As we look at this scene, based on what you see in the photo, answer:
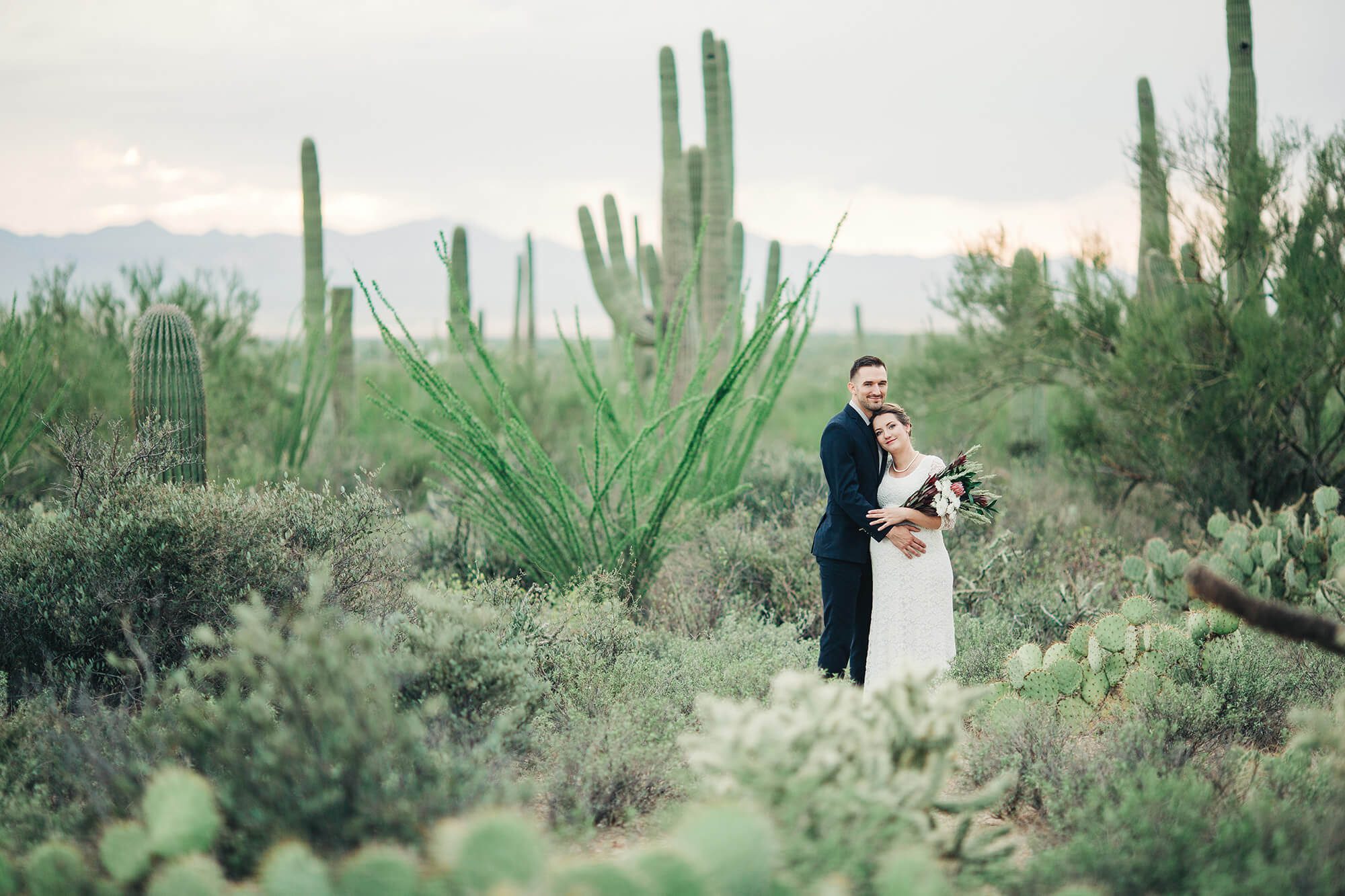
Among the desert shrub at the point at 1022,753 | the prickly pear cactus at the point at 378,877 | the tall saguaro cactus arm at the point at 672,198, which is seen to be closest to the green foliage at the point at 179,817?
the prickly pear cactus at the point at 378,877

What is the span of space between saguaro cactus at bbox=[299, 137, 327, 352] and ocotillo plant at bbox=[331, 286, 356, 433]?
245 mm

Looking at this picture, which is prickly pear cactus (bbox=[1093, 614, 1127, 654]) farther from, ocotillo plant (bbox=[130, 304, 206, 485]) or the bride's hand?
ocotillo plant (bbox=[130, 304, 206, 485])

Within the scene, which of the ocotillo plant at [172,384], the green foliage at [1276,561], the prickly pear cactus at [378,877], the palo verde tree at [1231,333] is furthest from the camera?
the palo verde tree at [1231,333]

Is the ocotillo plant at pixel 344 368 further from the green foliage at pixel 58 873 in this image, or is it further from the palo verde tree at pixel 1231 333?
the green foliage at pixel 58 873

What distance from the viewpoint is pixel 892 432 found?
4.63m

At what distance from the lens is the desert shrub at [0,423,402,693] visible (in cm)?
460

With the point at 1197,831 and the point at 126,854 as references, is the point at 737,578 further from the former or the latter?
the point at 126,854

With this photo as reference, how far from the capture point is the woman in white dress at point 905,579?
456cm

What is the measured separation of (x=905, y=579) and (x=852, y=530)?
0.33 metres

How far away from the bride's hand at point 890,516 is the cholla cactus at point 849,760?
4.71 ft

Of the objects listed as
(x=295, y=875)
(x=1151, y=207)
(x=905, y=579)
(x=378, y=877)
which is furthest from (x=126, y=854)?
(x=1151, y=207)

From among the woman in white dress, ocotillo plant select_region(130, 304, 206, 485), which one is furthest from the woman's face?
ocotillo plant select_region(130, 304, 206, 485)

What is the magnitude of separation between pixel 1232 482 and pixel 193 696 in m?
8.15

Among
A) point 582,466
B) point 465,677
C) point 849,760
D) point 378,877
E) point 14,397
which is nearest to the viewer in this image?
point 378,877
